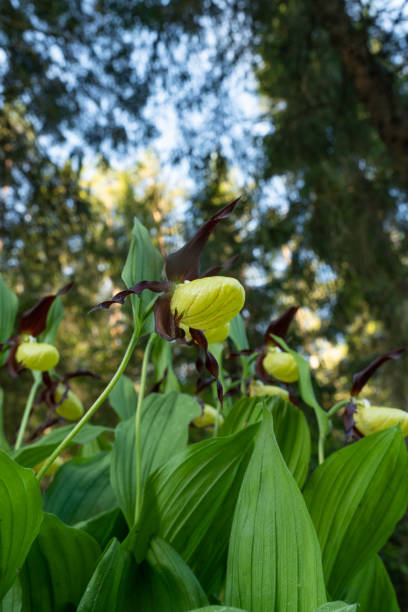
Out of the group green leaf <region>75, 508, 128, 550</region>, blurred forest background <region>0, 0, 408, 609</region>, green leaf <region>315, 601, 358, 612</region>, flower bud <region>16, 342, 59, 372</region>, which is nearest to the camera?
green leaf <region>315, 601, 358, 612</region>

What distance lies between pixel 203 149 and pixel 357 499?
3.50 meters

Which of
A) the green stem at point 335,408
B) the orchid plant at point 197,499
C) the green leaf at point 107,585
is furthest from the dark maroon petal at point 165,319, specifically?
the green stem at point 335,408

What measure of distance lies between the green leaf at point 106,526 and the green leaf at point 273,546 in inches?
11.7

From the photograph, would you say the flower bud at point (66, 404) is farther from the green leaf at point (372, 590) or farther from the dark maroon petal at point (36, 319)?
the green leaf at point (372, 590)

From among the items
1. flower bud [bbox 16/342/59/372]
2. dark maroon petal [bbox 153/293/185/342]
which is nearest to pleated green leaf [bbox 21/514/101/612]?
dark maroon petal [bbox 153/293/185/342]

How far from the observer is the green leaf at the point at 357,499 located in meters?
0.79

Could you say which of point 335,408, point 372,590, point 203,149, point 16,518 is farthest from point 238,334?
point 203,149

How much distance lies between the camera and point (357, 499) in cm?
80

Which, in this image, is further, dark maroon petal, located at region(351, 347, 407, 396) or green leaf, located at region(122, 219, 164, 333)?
dark maroon petal, located at region(351, 347, 407, 396)

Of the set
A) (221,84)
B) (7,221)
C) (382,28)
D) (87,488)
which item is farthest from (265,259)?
(87,488)

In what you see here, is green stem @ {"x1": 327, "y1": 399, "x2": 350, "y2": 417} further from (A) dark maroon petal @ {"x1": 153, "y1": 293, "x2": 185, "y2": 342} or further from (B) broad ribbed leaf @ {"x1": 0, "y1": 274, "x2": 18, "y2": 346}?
(B) broad ribbed leaf @ {"x1": 0, "y1": 274, "x2": 18, "y2": 346}

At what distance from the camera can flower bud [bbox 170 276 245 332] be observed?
676mm

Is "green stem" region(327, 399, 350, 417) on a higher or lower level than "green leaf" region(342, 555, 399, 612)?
higher

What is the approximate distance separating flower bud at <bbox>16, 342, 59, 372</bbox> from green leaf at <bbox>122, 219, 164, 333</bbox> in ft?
1.43
